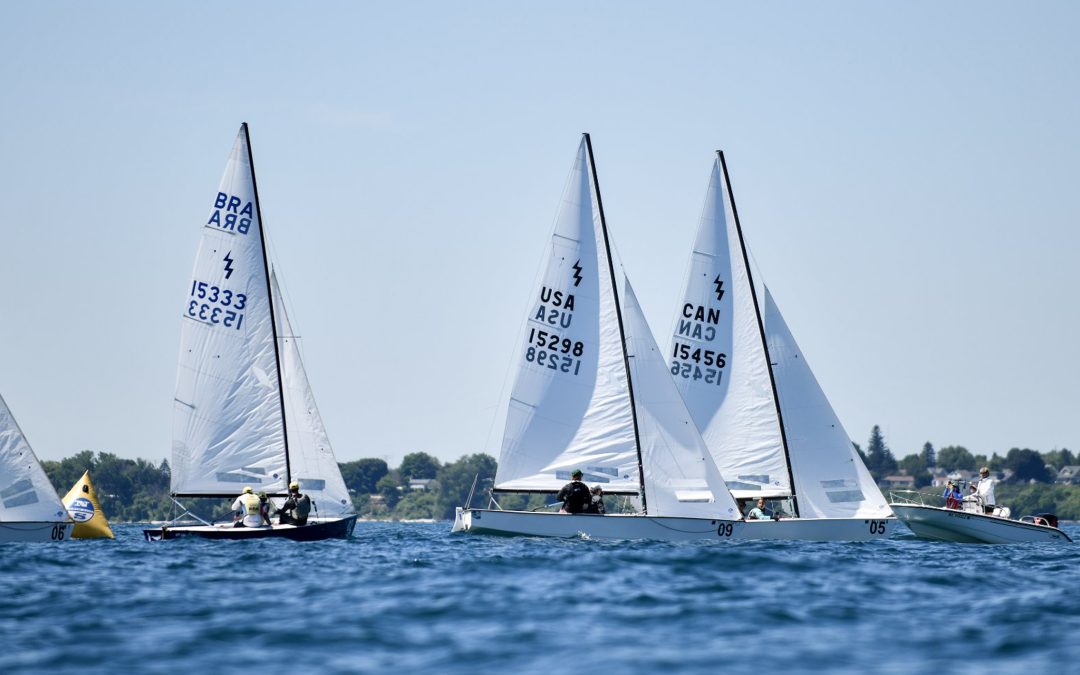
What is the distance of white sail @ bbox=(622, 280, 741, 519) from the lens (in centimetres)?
3294

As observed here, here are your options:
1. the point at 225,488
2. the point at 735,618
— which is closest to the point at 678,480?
the point at 225,488

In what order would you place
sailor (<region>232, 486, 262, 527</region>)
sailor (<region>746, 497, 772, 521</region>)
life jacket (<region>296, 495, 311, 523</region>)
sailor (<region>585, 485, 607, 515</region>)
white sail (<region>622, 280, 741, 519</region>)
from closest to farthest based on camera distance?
sailor (<region>232, 486, 262, 527</region>) < life jacket (<region>296, 495, 311, 523</region>) < sailor (<region>585, 485, 607, 515</region>) < white sail (<region>622, 280, 741, 519</region>) < sailor (<region>746, 497, 772, 521</region>)

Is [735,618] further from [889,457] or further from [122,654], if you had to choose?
→ [889,457]

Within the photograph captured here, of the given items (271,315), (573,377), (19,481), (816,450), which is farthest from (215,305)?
(816,450)

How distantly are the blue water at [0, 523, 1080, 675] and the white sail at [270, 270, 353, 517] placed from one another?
26.1 feet

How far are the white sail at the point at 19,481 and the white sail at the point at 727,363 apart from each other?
48.9ft

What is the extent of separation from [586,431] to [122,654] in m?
19.6

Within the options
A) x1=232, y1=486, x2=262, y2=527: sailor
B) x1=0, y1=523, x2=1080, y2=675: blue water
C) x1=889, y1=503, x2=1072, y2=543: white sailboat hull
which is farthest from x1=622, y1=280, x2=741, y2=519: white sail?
x1=232, y1=486, x2=262, y2=527: sailor

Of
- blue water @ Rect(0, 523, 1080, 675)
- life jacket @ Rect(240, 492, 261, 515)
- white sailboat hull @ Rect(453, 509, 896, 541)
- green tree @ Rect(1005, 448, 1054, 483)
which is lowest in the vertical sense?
blue water @ Rect(0, 523, 1080, 675)

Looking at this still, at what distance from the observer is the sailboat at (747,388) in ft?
117

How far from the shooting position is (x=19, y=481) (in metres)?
30.6

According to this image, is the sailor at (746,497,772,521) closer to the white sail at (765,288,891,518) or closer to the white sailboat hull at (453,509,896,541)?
the white sailboat hull at (453,509,896,541)

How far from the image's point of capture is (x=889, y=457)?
182 metres

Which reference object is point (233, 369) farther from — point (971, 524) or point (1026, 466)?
point (1026, 466)
